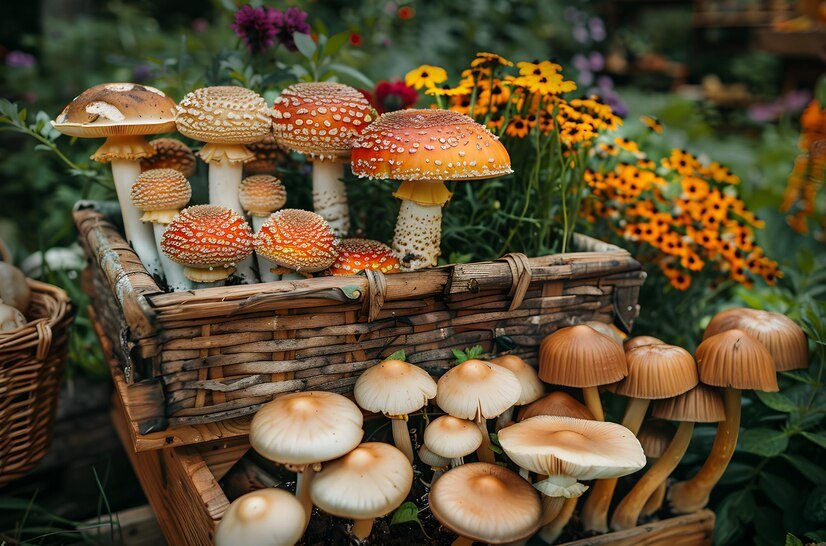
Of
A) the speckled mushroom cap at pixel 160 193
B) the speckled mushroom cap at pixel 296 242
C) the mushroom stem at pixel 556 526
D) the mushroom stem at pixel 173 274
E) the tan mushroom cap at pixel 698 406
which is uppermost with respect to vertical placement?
the speckled mushroom cap at pixel 160 193

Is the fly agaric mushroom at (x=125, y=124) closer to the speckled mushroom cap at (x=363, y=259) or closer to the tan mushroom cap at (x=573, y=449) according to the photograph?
the speckled mushroom cap at (x=363, y=259)

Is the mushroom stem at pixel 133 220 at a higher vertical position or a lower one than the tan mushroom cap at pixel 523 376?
higher

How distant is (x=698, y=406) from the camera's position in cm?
139

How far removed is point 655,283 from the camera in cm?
221

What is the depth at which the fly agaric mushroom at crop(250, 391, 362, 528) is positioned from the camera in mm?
1085

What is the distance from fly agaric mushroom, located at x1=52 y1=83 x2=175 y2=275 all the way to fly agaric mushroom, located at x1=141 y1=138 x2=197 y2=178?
82 millimetres

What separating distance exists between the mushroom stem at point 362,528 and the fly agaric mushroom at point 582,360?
1.70 feet

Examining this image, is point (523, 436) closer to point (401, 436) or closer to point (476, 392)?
point (476, 392)

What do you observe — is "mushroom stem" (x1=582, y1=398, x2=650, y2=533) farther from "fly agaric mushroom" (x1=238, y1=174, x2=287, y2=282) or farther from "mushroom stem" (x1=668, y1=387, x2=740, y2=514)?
"fly agaric mushroom" (x1=238, y1=174, x2=287, y2=282)

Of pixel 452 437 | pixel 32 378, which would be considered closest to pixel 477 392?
pixel 452 437

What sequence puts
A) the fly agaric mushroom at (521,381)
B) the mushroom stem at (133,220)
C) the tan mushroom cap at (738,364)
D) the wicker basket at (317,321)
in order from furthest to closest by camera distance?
the mushroom stem at (133,220) < the fly agaric mushroom at (521,381) < the tan mushroom cap at (738,364) < the wicker basket at (317,321)

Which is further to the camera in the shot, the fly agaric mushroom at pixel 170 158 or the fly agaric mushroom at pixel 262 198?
the fly agaric mushroom at pixel 170 158

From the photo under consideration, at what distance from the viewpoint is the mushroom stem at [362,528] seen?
4.07 feet

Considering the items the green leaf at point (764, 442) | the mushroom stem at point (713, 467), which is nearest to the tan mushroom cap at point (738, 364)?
the mushroom stem at point (713, 467)
